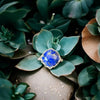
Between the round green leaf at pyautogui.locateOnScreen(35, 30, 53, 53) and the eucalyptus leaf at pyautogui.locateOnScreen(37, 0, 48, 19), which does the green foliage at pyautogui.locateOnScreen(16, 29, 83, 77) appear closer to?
the round green leaf at pyautogui.locateOnScreen(35, 30, 53, 53)

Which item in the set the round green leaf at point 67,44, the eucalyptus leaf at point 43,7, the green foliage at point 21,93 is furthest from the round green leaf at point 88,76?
the eucalyptus leaf at point 43,7

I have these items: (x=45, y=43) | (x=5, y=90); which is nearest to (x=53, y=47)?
(x=45, y=43)

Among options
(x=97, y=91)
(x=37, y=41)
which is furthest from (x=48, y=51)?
(x=97, y=91)

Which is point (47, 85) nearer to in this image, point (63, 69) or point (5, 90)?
point (63, 69)

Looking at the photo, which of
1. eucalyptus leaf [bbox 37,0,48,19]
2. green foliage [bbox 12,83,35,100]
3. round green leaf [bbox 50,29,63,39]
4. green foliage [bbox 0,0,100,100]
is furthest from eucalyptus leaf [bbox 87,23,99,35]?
green foliage [bbox 12,83,35,100]

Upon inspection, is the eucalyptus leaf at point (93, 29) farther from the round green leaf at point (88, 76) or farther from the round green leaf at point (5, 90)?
the round green leaf at point (5, 90)

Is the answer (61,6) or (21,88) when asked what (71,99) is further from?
(61,6)
